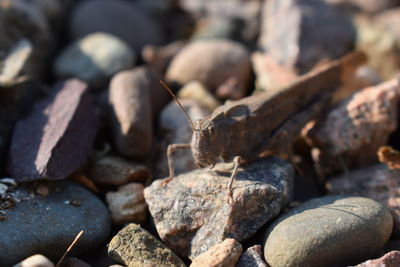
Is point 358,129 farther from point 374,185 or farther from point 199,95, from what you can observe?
point 199,95

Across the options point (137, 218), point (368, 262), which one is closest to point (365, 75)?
point (368, 262)

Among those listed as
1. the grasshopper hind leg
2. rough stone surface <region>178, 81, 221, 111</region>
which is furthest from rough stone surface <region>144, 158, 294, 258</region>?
rough stone surface <region>178, 81, 221, 111</region>

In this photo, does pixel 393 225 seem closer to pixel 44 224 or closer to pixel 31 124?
pixel 44 224

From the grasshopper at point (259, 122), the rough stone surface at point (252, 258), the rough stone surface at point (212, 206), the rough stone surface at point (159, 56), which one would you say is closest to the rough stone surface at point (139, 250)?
the rough stone surface at point (212, 206)

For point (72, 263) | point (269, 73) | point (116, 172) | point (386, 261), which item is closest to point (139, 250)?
point (72, 263)

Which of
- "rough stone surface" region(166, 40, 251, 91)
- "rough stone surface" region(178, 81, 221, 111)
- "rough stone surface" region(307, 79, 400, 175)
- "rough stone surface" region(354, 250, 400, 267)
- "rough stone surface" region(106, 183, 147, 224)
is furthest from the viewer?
"rough stone surface" region(166, 40, 251, 91)

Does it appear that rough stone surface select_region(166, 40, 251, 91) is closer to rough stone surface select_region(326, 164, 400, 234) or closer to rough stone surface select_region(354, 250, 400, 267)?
rough stone surface select_region(326, 164, 400, 234)

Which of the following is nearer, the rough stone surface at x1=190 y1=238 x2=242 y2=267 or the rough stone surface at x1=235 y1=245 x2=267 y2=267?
the rough stone surface at x1=190 y1=238 x2=242 y2=267
